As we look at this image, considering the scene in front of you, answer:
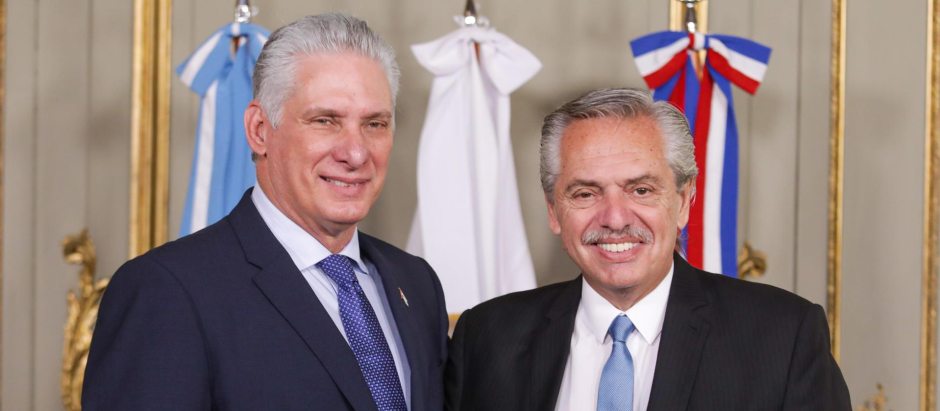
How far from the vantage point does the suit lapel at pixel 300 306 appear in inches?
63.8

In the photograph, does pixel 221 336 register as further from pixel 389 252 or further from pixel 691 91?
pixel 691 91

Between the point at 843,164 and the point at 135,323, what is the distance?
9.39ft

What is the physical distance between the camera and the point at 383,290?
195 cm

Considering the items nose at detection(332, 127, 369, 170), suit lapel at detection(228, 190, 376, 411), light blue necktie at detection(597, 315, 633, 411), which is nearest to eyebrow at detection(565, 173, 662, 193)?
light blue necktie at detection(597, 315, 633, 411)

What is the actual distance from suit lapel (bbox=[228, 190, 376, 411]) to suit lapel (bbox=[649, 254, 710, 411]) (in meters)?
0.54

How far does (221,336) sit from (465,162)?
5.04 feet

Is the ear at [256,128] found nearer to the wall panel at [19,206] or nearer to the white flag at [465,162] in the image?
the white flag at [465,162]

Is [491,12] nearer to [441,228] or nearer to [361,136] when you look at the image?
[441,228]

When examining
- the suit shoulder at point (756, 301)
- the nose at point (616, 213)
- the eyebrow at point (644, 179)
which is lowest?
the suit shoulder at point (756, 301)

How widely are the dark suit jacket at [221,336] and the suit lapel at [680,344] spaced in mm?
478

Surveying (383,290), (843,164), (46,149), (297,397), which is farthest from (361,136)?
(843,164)

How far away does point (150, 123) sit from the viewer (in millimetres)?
3352

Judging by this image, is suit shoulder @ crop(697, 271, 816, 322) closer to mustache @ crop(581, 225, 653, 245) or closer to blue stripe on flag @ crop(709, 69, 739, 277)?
mustache @ crop(581, 225, 653, 245)

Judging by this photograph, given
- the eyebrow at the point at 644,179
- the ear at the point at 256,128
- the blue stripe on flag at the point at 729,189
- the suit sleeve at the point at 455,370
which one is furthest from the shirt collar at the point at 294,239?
the blue stripe on flag at the point at 729,189
